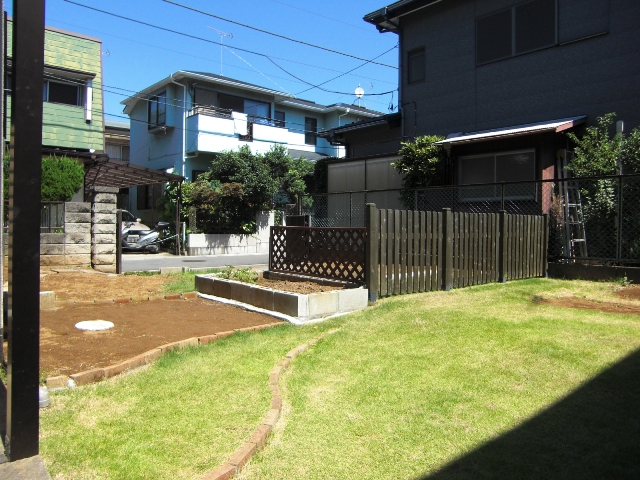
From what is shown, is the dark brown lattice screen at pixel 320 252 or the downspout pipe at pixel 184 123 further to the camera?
the downspout pipe at pixel 184 123

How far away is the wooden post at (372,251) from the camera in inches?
295

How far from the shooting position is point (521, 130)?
43.8 ft

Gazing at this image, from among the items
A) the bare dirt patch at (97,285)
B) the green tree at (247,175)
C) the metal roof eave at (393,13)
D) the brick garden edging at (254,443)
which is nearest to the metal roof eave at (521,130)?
the metal roof eave at (393,13)

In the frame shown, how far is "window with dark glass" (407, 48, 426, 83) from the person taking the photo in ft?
58.5

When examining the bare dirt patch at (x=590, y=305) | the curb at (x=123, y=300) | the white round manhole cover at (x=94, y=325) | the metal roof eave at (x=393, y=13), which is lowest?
the white round manhole cover at (x=94, y=325)

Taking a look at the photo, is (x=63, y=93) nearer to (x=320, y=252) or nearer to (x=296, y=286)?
(x=320, y=252)

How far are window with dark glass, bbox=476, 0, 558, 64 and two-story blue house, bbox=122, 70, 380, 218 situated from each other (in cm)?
1223

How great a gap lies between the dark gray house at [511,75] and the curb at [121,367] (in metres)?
10.6

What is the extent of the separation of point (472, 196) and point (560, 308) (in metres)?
8.14

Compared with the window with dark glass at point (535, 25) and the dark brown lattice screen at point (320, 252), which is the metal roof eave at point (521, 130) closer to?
the window with dark glass at point (535, 25)

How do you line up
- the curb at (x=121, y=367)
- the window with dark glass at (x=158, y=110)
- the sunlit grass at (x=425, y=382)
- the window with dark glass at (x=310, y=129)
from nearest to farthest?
the sunlit grass at (x=425, y=382)
the curb at (x=121, y=367)
the window with dark glass at (x=158, y=110)
the window with dark glass at (x=310, y=129)

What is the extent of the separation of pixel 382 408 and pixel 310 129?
28410 mm

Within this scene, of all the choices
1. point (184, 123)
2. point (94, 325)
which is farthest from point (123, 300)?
point (184, 123)

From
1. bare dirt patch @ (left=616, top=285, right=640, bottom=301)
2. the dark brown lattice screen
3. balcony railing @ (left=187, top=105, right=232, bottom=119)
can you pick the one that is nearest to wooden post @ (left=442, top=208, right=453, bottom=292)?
the dark brown lattice screen
